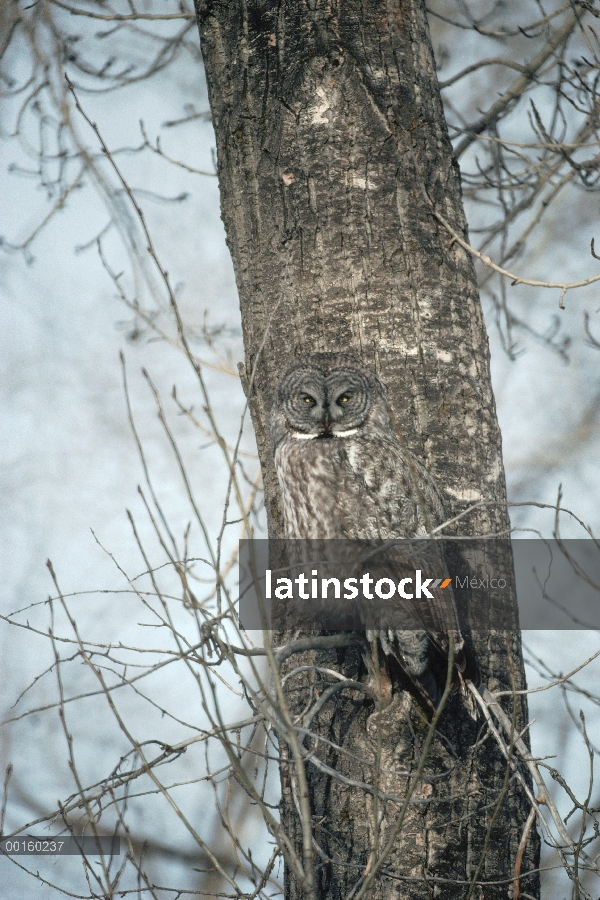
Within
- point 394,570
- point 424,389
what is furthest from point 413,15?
point 394,570

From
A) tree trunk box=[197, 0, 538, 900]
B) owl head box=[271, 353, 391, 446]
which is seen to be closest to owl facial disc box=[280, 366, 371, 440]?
owl head box=[271, 353, 391, 446]

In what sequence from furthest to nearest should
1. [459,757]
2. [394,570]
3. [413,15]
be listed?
[413,15] < [394,570] < [459,757]

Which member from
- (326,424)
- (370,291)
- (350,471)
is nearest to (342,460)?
(350,471)

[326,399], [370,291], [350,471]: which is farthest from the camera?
[326,399]

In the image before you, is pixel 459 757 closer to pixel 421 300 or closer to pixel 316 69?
pixel 421 300

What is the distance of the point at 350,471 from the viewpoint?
2.49 m

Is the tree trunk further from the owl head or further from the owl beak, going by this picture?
the owl beak

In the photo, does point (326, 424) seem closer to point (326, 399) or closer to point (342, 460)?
point (326, 399)

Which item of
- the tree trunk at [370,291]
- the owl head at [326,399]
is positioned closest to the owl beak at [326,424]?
the owl head at [326,399]

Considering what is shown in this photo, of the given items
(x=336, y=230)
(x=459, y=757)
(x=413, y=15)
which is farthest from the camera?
(x=413, y=15)

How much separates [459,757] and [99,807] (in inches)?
40.1

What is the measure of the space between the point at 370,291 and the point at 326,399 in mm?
496

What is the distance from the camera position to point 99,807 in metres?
2.07

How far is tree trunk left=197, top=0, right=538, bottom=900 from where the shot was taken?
203cm
